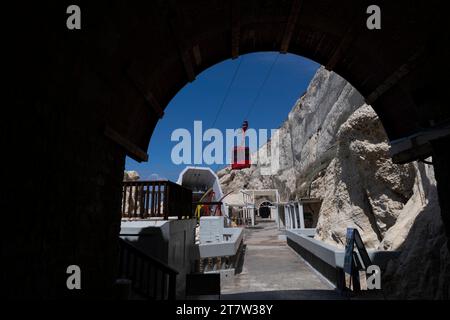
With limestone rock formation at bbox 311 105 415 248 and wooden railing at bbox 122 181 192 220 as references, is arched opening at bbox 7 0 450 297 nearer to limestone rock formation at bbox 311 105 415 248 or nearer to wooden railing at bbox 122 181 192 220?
wooden railing at bbox 122 181 192 220

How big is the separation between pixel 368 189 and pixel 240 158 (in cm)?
3771

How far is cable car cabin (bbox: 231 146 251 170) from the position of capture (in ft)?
171

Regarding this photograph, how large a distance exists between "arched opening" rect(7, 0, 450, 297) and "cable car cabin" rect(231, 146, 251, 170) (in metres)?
45.9

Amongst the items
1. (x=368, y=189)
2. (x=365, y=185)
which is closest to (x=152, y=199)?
(x=368, y=189)

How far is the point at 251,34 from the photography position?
18.8 ft

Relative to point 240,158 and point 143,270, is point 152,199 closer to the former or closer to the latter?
point 143,270

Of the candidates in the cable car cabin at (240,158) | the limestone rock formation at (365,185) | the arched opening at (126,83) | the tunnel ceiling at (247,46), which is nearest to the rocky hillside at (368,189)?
the limestone rock formation at (365,185)

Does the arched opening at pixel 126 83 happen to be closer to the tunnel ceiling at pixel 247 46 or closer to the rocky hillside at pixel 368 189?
the tunnel ceiling at pixel 247 46

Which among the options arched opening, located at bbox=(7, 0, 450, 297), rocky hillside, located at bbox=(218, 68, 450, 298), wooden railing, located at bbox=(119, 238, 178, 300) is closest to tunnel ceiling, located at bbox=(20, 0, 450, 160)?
arched opening, located at bbox=(7, 0, 450, 297)

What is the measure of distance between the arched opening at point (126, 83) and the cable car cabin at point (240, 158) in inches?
1805

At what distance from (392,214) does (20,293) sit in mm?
15915

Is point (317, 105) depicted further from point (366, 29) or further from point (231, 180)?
point (231, 180)

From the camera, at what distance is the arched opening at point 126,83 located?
281 cm

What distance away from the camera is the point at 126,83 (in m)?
4.70
